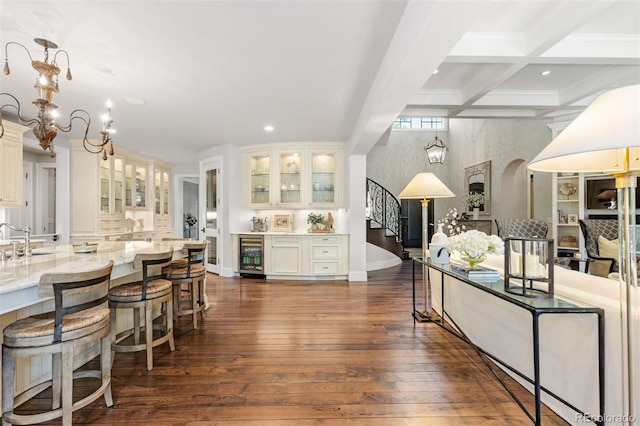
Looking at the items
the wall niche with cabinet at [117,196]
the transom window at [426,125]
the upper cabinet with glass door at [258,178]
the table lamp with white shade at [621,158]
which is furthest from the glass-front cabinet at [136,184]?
the transom window at [426,125]

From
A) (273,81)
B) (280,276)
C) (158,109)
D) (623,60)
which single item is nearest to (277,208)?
(280,276)

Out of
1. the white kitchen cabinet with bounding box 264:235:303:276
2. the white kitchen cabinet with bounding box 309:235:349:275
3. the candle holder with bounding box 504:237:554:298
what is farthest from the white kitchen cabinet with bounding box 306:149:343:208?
the candle holder with bounding box 504:237:554:298

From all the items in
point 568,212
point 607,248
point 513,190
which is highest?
point 513,190

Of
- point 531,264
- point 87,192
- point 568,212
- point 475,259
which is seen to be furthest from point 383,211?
point 87,192

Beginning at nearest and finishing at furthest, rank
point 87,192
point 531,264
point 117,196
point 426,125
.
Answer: point 531,264, point 87,192, point 117,196, point 426,125

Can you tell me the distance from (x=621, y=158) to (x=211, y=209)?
246 inches

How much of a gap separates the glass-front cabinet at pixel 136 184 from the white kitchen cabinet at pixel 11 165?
217 centimetres

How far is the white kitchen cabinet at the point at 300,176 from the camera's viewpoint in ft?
19.3

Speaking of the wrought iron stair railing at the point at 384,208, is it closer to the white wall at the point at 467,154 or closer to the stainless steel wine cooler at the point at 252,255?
the white wall at the point at 467,154

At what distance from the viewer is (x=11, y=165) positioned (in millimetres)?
3895

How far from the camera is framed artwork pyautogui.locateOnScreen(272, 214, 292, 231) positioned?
20.0 feet

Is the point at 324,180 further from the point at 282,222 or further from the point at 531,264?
the point at 531,264

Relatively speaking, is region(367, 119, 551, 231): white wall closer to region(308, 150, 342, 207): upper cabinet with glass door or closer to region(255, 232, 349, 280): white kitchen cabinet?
region(308, 150, 342, 207): upper cabinet with glass door

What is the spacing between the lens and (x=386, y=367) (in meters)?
2.36
